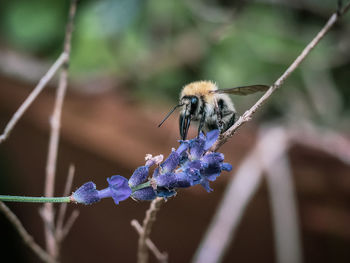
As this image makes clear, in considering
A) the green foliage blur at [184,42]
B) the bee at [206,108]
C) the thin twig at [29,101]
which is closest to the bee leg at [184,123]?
the bee at [206,108]

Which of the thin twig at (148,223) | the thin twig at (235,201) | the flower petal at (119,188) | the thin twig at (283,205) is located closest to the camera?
the flower petal at (119,188)

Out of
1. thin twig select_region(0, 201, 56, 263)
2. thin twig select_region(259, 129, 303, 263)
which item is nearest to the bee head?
thin twig select_region(0, 201, 56, 263)

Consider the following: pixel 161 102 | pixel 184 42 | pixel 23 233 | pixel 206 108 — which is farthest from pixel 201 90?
pixel 184 42

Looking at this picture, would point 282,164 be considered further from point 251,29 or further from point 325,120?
point 251,29

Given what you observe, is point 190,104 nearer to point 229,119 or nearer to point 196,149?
point 229,119

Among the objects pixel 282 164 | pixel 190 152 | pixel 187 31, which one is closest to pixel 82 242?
pixel 282 164

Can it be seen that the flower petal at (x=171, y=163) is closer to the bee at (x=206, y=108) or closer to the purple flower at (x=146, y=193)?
the purple flower at (x=146, y=193)
